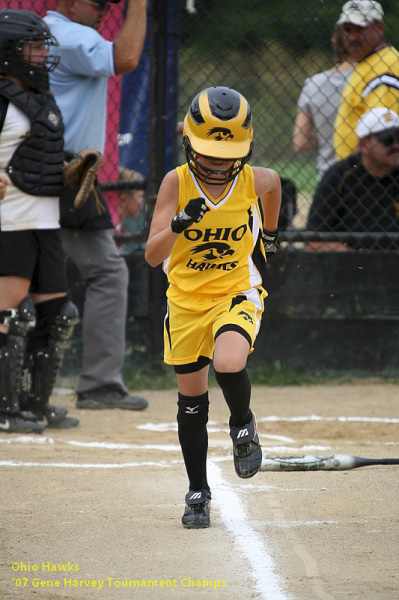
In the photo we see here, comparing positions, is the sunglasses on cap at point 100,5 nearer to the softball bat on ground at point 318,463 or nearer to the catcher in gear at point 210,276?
the catcher in gear at point 210,276

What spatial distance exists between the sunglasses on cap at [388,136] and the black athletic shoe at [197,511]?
3.86 meters

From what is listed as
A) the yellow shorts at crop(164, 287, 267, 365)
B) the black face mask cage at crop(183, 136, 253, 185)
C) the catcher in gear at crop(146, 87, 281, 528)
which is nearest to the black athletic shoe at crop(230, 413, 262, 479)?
the catcher in gear at crop(146, 87, 281, 528)

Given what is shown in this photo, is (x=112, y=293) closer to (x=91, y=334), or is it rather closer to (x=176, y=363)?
(x=91, y=334)

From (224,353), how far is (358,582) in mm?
1037

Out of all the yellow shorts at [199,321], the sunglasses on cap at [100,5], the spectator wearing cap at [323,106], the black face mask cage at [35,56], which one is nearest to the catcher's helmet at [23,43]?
the black face mask cage at [35,56]

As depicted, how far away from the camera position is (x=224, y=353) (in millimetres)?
3916

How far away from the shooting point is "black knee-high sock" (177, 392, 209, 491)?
4.09m

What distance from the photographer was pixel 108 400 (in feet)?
21.5

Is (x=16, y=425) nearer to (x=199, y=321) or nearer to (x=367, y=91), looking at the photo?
(x=199, y=321)

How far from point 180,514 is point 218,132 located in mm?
1534

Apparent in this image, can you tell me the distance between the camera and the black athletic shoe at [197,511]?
397 centimetres

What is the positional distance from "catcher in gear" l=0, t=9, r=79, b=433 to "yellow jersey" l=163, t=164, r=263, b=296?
5.58 feet

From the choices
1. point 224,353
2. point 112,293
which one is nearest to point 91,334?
point 112,293

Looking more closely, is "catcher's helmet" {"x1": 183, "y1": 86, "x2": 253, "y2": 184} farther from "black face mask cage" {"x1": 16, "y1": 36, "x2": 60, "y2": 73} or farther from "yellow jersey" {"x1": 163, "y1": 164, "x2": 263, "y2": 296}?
"black face mask cage" {"x1": 16, "y1": 36, "x2": 60, "y2": 73}
